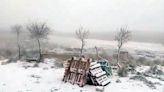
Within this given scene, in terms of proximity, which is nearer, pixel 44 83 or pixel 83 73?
pixel 83 73

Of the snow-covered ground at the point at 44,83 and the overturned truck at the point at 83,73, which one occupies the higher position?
the overturned truck at the point at 83,73

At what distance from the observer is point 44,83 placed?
16.9 metres

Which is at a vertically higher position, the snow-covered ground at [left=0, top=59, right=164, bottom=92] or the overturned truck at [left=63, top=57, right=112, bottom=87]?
the overturned truck at [left=63, top=57, right=112, bottom=87]

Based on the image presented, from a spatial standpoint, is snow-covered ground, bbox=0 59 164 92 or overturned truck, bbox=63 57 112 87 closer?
snow-covered ground, bbox=0 59 164 92

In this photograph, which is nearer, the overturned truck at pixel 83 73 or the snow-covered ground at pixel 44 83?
the snow-covered ground at pixel 44 83

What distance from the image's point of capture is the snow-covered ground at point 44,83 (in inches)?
618

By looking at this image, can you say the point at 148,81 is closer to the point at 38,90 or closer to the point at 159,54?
the point at 38,90

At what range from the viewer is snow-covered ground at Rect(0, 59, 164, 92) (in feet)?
51.5

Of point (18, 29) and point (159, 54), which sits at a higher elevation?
point (18, 29)

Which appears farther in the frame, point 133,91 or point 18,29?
point 18,29

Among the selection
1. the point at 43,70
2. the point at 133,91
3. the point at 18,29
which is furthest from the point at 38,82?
the point at 18,29

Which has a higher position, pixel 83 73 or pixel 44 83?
pixel 83 73

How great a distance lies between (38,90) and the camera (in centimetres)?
1540

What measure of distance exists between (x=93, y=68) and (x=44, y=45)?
3864 centimetres
